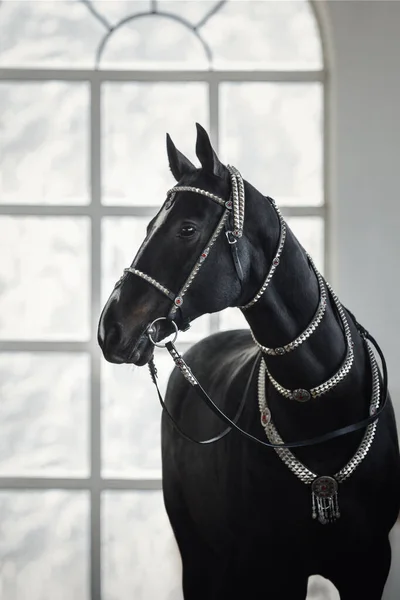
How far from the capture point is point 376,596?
1.20m

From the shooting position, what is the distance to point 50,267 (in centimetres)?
205

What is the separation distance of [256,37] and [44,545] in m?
1.63

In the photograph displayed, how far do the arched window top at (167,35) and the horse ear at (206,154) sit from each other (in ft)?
3.73

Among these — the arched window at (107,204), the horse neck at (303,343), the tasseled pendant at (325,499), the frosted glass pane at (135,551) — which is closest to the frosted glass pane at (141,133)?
the arched window at (107,204)

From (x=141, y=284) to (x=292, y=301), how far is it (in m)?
0.24

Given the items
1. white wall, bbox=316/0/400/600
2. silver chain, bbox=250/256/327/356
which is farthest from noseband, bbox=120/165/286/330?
white wall, bbox=316/0/400/600

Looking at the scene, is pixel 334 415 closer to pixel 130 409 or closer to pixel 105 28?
pixel 130 409

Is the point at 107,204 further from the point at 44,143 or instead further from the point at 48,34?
the point at 48,34

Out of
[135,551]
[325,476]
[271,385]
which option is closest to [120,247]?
[135,551]

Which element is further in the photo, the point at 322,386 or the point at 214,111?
the point at 214,111

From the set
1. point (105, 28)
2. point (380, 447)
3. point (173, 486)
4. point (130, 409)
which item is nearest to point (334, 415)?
point (380, 447)

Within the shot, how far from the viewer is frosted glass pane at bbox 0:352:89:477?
2045 millimetres

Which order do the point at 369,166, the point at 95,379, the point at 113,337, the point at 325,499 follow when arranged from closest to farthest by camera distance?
1. the point at 113,337
2. the point at 325,499
3. the point at 369,166
4. the point at 95,379

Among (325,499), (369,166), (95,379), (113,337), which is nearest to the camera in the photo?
(113,337)
